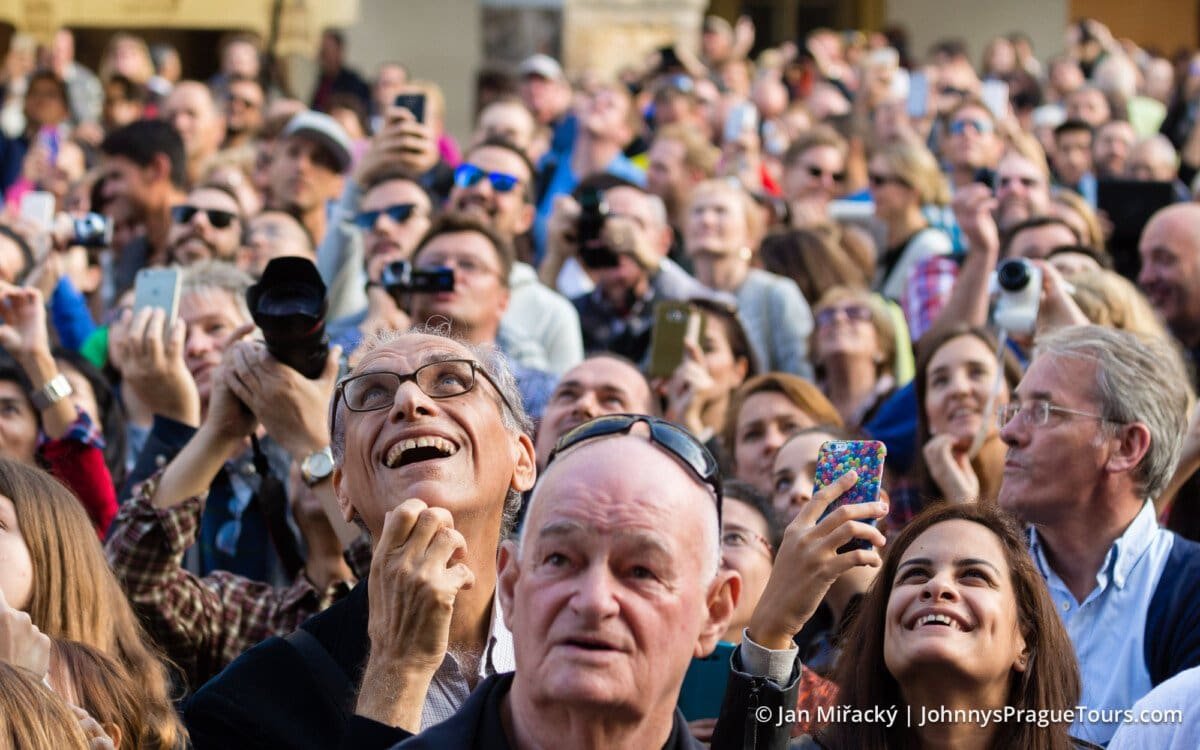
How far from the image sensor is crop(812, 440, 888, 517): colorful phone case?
3350mm

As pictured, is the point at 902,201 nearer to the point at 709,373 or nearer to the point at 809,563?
the point at 709,373

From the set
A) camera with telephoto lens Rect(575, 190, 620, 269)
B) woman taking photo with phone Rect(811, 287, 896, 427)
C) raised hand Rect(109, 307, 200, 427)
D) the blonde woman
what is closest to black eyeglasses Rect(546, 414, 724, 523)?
raised hand Rect(109, 307, 200, 427)

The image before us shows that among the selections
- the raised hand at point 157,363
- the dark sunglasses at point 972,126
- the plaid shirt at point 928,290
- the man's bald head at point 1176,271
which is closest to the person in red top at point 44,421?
the raised hand at point 157,363

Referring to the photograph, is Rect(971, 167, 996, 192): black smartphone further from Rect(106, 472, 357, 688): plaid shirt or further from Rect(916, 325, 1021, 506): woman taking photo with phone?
Rect(106, 472, 357, 688): plaid shirt

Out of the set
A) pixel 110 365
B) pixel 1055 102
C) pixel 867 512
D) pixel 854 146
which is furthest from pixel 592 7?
pixel 867 512

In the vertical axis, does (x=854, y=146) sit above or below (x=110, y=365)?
above

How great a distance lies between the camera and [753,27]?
67.9 feet

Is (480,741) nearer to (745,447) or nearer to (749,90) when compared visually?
(745,447)

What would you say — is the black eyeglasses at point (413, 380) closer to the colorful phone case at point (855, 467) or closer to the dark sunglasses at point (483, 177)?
the colorful phone case at point (855, 467)

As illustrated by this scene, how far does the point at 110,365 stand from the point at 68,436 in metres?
1.59

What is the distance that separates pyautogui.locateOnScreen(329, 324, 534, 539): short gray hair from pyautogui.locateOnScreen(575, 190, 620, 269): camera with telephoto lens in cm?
314

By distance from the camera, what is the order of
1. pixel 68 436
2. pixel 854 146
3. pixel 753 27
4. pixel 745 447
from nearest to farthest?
pixel 68 436 → pixel 745 447 → pixel 854 146 → pixel 753 27

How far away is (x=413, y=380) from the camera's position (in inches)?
139

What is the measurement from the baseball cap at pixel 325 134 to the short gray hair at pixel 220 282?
A: 89.6 inches
